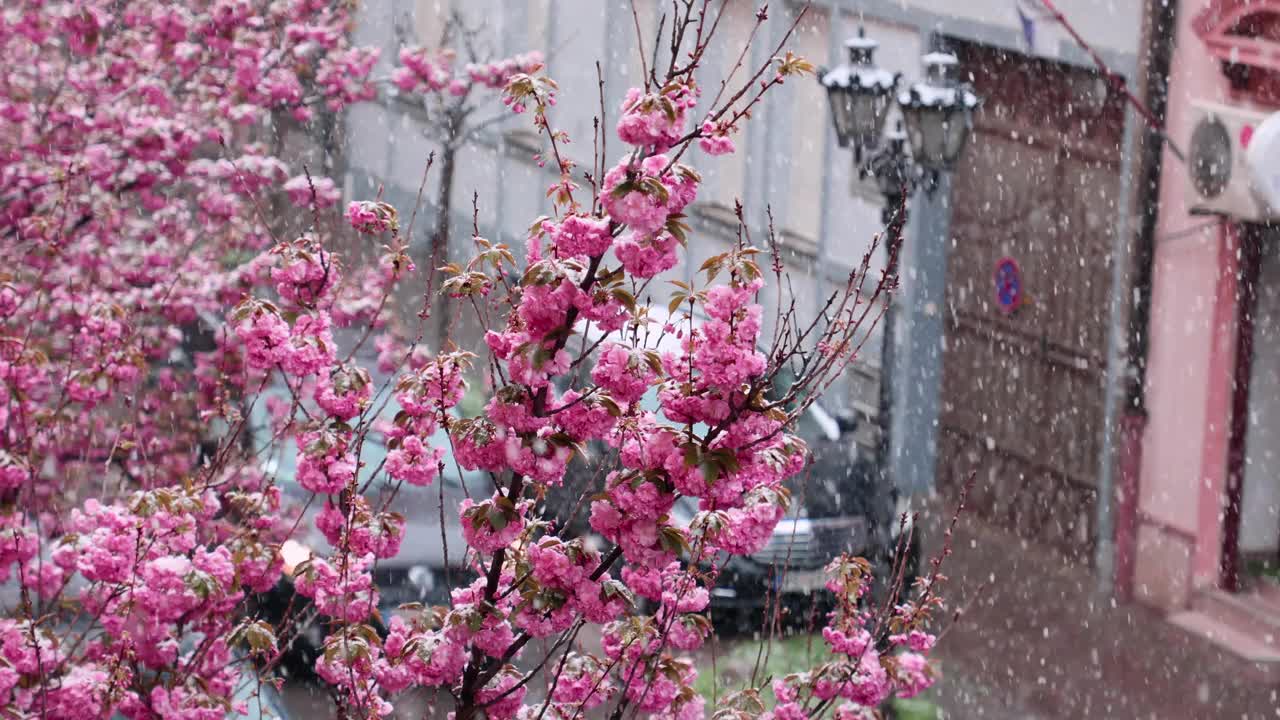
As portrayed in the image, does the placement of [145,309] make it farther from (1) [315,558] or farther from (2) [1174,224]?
(2) [1174,224]

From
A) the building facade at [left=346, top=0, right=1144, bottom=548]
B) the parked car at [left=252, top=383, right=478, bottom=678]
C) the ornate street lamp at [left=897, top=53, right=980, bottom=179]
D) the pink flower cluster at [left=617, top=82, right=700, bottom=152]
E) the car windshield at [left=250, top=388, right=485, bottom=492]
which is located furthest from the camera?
the building facade at [left=346, top=0, right=1144, bottom=548]

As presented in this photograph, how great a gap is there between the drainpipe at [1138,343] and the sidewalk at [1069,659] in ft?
0.96

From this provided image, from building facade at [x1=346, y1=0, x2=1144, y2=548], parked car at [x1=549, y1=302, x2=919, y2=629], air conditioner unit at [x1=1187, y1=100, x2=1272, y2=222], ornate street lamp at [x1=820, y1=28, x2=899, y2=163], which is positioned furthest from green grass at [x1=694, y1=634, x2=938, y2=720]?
air conditioner unit at [x1=1187, y1=100, x2=1272, y2=222]

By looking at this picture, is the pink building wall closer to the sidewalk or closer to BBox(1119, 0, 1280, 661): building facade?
BBox(1119, 0, 1280, 661): building facade

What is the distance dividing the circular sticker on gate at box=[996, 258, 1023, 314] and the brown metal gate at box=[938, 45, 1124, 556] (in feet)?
0.18

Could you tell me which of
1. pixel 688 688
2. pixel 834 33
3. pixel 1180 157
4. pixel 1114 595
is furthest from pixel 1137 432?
pixel 688 688

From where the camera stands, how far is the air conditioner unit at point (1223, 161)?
35.0 ft

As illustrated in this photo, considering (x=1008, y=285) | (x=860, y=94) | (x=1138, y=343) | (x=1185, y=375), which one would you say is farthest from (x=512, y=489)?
(x=1008, y=285)

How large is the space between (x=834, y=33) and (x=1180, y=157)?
4.31 m

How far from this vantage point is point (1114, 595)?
11773mm

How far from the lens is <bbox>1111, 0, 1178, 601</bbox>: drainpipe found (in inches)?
458

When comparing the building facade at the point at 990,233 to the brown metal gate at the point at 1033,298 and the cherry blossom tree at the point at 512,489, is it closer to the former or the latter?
the brown metal gate at the point at 1033,298

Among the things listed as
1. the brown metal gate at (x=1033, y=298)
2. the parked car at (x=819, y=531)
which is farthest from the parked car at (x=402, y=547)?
the brown metal gate at (x=1033, y=298)

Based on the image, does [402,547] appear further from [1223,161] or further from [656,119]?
[656,119]
